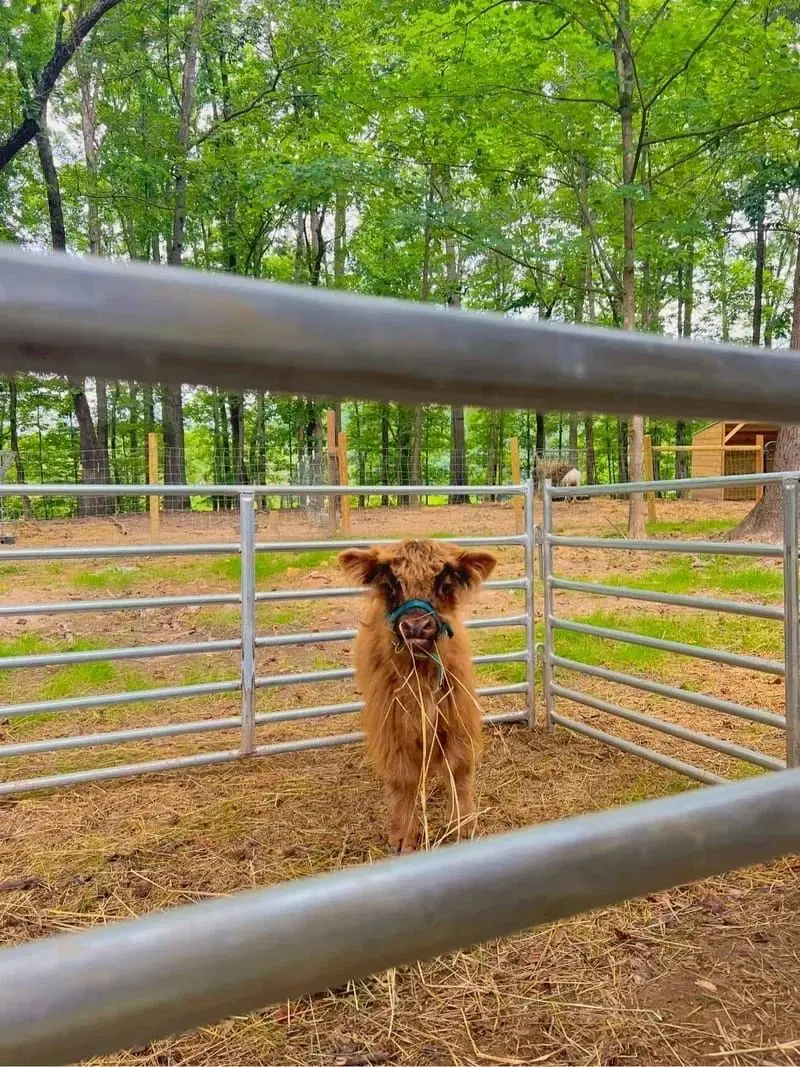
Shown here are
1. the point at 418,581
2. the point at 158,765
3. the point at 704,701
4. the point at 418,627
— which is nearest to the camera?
the point at 418,627

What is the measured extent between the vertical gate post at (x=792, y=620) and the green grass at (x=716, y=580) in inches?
152

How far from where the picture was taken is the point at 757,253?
25.6 meters

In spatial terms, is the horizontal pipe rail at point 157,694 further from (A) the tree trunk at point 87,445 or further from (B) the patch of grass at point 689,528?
(A) the tree trunk at point 87,445

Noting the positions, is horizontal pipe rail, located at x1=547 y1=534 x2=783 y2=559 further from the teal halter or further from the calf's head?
the teal halter

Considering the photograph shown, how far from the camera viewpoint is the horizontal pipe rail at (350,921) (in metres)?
0.33

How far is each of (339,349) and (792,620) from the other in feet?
10.7

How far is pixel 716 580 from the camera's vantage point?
7781 millimetres

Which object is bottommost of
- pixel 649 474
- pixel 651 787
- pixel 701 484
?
pixel 651 787

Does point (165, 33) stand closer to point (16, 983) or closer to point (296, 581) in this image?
point (296, 581)

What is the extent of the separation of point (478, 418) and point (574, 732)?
24704 mm

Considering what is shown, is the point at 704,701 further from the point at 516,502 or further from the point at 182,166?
the point at 182,166

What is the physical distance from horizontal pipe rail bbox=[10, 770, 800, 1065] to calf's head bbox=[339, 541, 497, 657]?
253 cm

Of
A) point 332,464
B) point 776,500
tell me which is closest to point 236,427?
point 332,464

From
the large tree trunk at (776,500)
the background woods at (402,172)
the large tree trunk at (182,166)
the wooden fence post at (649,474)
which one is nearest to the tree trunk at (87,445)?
the background woods at (402,172)
